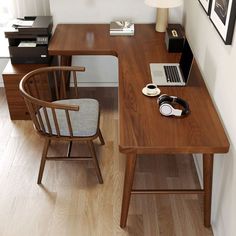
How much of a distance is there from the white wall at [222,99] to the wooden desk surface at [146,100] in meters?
0.06

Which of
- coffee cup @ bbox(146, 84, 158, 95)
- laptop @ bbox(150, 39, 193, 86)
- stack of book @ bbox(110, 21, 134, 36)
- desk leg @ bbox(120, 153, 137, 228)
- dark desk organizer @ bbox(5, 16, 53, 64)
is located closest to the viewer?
desk leg @ bbox(120, 153, 137, 228)

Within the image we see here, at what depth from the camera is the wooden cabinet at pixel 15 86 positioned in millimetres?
2777

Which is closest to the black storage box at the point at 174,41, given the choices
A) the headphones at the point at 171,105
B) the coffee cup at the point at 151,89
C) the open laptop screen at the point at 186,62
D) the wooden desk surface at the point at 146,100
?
the wooden desk surface at the point at 146,100

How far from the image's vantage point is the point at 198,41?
239 centimetres

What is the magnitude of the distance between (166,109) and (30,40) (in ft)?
5.02

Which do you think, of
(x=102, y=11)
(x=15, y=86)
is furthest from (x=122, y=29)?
(x=15, y=86)

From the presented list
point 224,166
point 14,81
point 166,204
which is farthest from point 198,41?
point 14,81

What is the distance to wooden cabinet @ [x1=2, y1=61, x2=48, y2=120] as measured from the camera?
2.78 m

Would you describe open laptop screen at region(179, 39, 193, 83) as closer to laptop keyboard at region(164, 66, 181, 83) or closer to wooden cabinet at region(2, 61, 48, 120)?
laptop keyboard at region(164, 66, 181, 83)

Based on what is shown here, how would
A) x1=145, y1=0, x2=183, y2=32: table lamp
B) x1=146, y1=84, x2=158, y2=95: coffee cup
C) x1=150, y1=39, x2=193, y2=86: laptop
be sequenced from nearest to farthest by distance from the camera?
x1=146, y1=84, x2=158, y2=95: coffee cup, x1=150, y1=39, x2=193, y2=86: laptop, x1=145, y1=0, x2=183, y2=32: table lamp

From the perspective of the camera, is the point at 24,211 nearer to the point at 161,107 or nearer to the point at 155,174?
the point at 155,174

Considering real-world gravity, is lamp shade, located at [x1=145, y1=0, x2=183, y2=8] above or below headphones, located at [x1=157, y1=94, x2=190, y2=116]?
above

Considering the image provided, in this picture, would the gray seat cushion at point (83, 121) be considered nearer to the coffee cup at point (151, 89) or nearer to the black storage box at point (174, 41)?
the coffee cup at point (151, 89)

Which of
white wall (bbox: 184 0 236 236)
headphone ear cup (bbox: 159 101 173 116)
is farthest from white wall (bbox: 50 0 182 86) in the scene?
headphone ear cup (bbox: 159 101 173 116)
